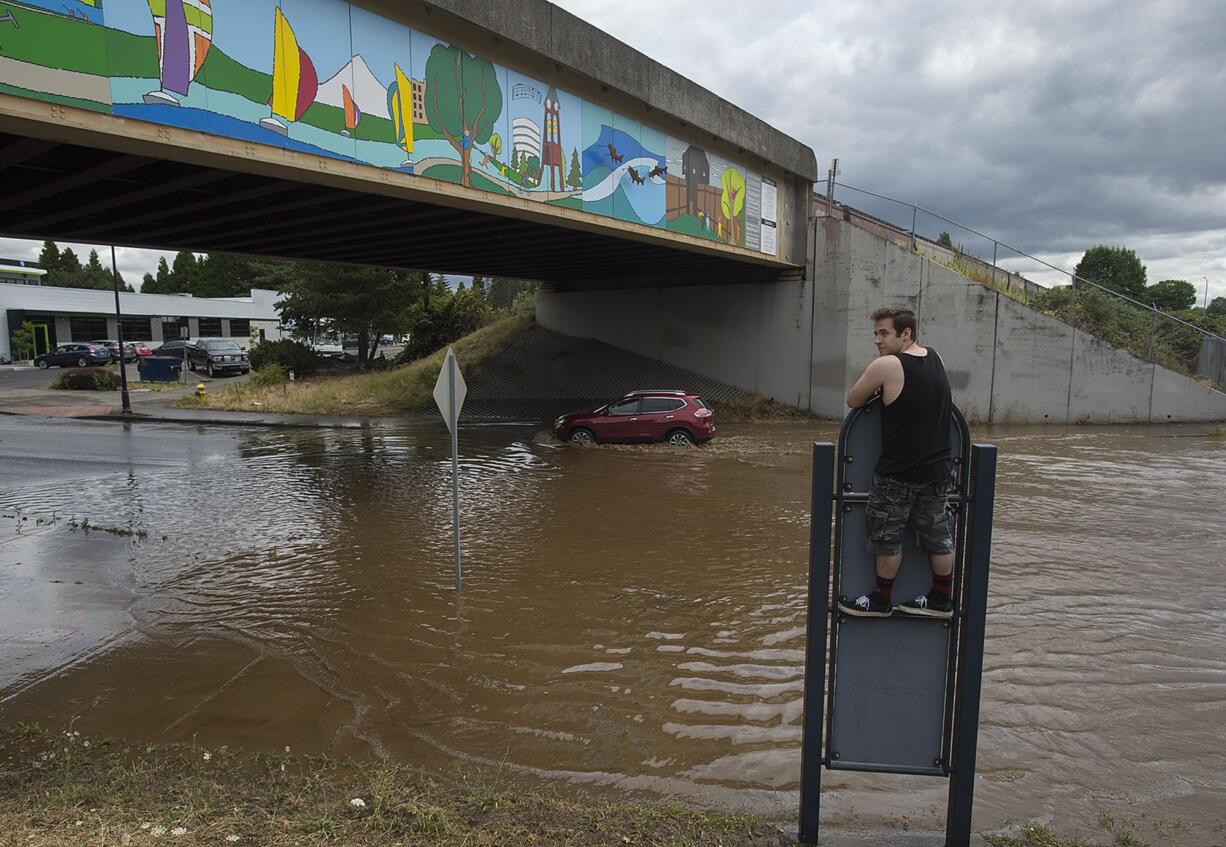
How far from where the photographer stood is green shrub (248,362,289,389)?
31.1m

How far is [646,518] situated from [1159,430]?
59.5ft

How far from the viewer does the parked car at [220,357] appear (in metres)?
39.3

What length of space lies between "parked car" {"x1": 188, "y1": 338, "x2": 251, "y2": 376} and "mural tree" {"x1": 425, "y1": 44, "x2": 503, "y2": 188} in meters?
30.4

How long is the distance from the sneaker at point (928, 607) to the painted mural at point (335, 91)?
9028 millimetres

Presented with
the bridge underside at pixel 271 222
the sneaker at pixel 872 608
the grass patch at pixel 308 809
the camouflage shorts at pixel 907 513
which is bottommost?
the grass patch at pixel 308 809

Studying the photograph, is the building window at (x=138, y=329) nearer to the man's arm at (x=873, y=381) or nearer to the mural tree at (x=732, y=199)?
the mural tree at (x=732, y=199)

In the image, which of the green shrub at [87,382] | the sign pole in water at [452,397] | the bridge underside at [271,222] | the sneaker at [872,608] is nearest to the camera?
the sneaker at [872,608]

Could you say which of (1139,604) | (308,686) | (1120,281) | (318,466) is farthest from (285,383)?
(1120,281)

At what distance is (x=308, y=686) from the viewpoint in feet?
18.5

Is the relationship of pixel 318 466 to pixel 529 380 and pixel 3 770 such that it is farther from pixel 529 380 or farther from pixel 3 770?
pixel 529 380

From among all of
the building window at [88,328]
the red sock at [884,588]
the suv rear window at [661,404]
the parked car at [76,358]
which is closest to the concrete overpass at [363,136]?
the suv rear window at [661,404]

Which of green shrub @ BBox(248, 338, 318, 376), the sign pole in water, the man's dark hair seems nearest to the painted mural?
the sign pole in water

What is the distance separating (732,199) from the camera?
68.4 ft

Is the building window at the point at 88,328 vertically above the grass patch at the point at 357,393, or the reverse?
the building window at the point at 88,328
